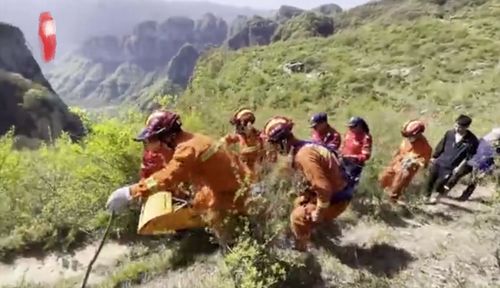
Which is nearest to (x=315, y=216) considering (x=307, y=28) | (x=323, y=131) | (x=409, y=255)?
(x=409, y=255)

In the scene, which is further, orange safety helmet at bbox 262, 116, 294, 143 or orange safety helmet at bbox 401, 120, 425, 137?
orange safety helmet at bbox 401, 120, 425, 137

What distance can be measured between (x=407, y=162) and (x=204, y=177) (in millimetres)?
2855

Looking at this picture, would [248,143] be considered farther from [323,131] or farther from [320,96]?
[320,96]

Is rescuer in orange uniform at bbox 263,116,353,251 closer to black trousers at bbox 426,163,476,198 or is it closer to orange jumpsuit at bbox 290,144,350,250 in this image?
orange jumpsuit at bbox 290,144,350,250

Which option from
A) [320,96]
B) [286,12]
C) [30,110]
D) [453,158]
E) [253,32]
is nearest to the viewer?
[453,158]

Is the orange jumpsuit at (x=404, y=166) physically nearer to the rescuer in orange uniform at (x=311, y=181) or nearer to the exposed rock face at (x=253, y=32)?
the rescuer in orange uniform at (x=311, y=181)

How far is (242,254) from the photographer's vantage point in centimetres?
366

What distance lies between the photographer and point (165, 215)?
425 cm

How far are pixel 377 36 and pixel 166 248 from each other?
24757 mm

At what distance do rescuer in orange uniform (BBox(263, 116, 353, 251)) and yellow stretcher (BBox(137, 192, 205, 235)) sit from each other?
796 millimetres

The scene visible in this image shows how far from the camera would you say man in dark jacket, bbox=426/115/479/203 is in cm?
645

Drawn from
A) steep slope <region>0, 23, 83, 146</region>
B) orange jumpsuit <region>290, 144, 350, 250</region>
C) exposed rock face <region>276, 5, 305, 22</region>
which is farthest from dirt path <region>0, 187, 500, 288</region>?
exposed rock face <region>276, 5, 305, 22</region>

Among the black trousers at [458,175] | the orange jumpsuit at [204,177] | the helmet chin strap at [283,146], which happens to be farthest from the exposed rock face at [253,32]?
the orange jumpsuit at [204,177]

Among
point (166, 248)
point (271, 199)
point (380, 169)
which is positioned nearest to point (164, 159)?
point (166, 248)
